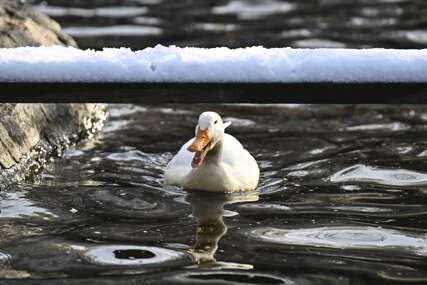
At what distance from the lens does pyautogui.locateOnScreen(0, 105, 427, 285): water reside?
5.77 m

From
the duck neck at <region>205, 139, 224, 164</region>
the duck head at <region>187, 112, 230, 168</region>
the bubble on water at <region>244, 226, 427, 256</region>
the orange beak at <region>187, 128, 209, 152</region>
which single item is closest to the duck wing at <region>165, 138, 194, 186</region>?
the duck neck at <region>205, 139, 224, 164</region>

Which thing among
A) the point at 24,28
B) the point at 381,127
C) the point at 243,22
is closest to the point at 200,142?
the point at 381,127

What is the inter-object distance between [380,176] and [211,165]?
3.76ft

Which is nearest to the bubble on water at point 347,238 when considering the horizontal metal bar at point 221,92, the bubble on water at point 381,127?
the horizontal metal bar at point 221,92

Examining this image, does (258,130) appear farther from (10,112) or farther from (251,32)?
(251,32)

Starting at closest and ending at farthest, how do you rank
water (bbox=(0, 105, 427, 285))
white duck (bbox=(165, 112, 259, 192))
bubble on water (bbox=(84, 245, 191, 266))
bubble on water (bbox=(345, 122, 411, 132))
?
water (bbox=(0, 105, 427, 285)) < bubble on water (bbox=(84, 245, 191, 266)) < white duck (bbox=(165, 112, 259, 192)) < bubble on water (bbox=(345, 122, 411, 132))

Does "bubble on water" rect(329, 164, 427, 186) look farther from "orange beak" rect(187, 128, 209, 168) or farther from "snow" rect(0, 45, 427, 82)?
"snow" rect(0, 45, 427, 82)

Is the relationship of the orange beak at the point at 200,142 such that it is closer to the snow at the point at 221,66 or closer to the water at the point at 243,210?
the water at the point at 243,210

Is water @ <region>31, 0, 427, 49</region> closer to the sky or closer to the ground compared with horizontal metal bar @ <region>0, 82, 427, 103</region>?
closer to the sky

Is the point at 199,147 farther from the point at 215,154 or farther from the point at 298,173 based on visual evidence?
the point at 298,173

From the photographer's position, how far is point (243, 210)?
723 centimetres

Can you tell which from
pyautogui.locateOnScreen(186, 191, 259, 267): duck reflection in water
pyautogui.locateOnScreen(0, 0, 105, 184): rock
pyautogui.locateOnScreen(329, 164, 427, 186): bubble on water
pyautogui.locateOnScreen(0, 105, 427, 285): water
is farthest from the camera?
pyautogui.locateOnScreen(0, 0, 105, 184): rock

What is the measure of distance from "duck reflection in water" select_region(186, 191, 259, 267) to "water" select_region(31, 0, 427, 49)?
512 centimetres

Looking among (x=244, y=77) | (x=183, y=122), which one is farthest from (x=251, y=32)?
(x=244, y=77)
